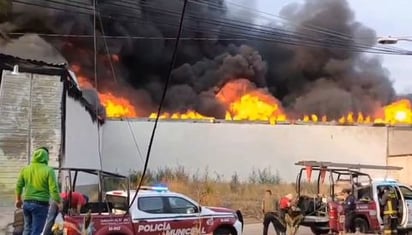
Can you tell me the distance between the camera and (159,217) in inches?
517

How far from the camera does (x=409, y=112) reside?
4456 centimetres

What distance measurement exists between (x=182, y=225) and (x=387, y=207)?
6.34 metres

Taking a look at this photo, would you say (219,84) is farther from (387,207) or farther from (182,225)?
(182,225)

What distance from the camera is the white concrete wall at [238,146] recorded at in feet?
108

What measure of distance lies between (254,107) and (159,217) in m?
30.7

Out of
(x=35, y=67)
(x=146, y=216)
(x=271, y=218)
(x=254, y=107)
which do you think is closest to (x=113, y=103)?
(x=254, y=107)

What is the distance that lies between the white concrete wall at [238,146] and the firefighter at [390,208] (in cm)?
1697

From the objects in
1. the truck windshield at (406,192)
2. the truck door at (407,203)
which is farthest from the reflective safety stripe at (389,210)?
the truck windshield at (406,192)

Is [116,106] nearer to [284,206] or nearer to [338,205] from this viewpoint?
[338,205]

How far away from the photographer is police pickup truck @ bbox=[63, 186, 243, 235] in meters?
12.3

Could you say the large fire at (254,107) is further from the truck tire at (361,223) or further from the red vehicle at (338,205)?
the truck tire at (361,223)

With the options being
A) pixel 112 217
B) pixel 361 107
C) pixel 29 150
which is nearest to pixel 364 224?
pixel 112 217

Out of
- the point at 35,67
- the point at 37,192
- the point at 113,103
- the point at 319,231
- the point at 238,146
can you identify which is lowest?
the point at 319,231

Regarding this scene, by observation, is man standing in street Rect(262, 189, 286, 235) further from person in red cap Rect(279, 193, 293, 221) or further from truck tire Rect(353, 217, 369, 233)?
truck tire Rect(353, 217, 369, 233)
